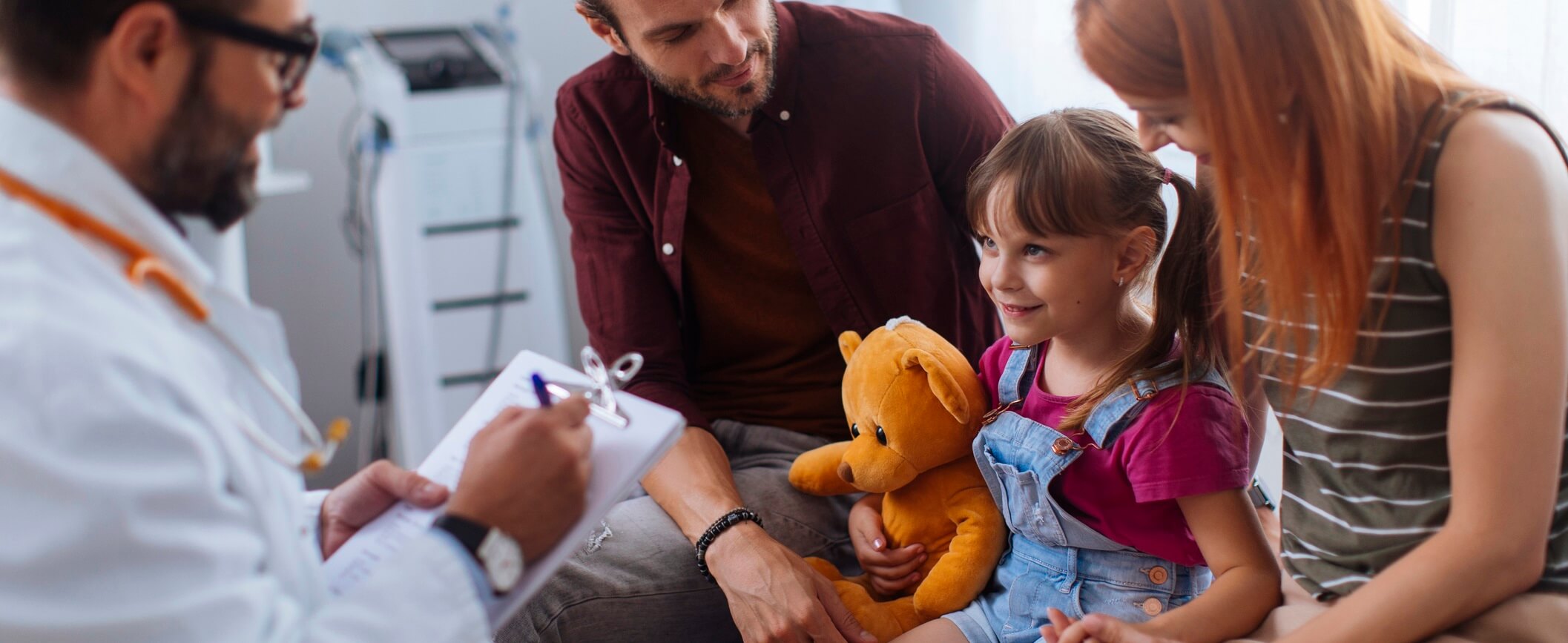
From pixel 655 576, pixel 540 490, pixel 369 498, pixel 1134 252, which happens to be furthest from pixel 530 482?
pixel 1134 252

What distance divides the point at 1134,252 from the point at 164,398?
0.88m

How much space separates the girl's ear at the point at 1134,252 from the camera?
3.78 feet

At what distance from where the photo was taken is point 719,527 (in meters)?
1.36

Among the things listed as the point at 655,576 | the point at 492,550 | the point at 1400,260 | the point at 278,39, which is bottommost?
the point at 655,576

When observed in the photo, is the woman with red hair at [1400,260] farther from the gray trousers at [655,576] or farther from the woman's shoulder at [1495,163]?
the gray trousers at [655,576]

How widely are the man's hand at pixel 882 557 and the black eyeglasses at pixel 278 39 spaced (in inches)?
31.3

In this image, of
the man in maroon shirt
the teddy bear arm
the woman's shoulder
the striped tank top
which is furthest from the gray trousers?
the woman's shoulder

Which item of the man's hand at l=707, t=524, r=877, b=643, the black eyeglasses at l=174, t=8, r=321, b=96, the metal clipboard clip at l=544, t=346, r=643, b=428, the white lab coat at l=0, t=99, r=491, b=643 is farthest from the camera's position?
the man's hand at l=707, t=524, r=877, b=643

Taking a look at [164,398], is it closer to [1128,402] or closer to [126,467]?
[126,467]

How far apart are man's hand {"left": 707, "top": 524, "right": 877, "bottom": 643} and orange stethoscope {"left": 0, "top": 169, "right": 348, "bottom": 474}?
0.54 meters

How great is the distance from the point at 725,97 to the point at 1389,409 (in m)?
0.89

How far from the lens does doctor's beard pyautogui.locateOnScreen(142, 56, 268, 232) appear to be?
2.69 ft

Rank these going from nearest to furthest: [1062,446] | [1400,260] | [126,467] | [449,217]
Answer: [126,467] → [1400,260] → [1062,446] → [449,217]

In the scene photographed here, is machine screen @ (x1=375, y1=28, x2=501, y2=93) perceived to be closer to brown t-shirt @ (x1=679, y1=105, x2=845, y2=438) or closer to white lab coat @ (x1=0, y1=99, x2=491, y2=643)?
brown t-shirt @ (x1=679, y1=105, x2=845, y2=438)
